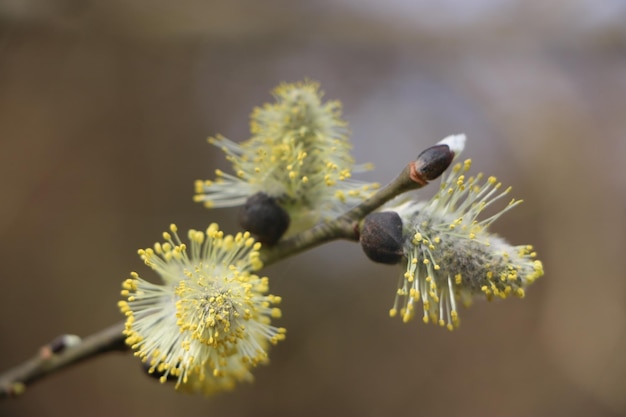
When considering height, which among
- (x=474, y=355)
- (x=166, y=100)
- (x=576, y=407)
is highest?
(x=166, y=100)

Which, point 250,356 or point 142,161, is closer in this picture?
point 250,356

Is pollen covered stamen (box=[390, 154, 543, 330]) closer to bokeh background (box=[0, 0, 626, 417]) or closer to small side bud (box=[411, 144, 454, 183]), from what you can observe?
small side bud (box=[411, 144, 454, 183])

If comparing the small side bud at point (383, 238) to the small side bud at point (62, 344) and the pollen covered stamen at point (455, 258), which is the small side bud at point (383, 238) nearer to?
the pollen covered stamen at point (455, 258)

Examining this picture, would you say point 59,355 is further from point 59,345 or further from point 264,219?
point 264,219

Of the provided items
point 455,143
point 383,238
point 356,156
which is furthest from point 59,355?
point 356,156

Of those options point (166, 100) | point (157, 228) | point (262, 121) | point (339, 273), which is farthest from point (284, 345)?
point (262, 121)

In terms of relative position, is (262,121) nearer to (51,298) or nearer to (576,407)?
(51,298)

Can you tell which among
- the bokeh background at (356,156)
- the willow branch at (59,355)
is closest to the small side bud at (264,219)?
the willow branch at (59,355)
